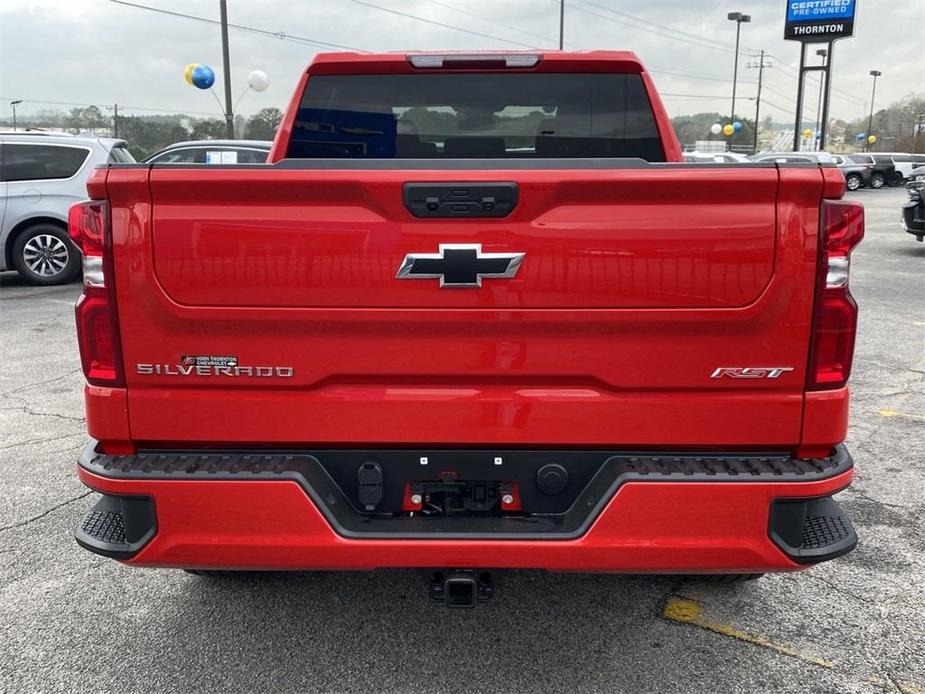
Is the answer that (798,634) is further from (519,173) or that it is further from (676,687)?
(519,173)

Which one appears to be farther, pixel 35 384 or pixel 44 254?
pixel 44 254

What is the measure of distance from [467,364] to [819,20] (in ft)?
151

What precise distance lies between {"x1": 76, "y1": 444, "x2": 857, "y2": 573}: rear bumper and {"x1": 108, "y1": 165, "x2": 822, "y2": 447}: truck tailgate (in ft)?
0.46

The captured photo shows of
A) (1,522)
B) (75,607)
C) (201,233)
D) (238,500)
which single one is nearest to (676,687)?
(238,500)

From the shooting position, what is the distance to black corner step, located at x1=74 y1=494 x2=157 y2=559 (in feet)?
7.72

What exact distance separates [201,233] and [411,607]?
171 centimetres

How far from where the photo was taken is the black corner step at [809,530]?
2.29 meters

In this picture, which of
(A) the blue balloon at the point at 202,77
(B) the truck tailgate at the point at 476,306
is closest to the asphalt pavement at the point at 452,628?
(B) the truck tailgate at the point at 476,306

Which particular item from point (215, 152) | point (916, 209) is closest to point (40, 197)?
point (215, 152)

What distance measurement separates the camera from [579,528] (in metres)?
2.32

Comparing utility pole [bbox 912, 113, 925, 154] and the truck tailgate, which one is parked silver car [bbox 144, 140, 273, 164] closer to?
the truck tailgate

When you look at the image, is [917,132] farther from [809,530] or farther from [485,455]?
[485,455]

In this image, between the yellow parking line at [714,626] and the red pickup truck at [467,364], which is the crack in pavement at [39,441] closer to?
the red pickup truck at [467,364]

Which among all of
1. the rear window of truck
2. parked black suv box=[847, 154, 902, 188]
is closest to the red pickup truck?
the rear window of truck
